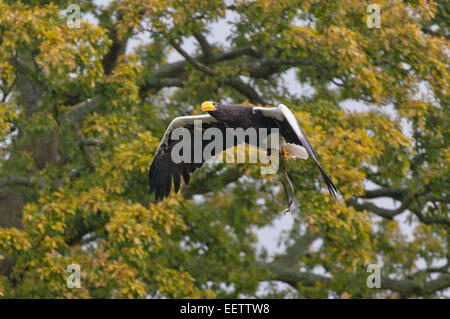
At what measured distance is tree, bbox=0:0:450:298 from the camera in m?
9.55

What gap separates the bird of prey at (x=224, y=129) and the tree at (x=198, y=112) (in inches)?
25.9

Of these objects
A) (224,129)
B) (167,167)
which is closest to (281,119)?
A: (224,129)

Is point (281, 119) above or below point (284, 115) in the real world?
below

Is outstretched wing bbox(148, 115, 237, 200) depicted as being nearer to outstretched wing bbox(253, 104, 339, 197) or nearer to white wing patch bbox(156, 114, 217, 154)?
white wing patch bbox(156, 114, 217, 154)

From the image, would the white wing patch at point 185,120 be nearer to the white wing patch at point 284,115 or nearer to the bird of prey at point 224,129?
the bird of prey at point 224,129

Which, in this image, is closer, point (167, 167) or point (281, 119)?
point (281, 119)

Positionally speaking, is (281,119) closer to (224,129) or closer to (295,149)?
(295,149)

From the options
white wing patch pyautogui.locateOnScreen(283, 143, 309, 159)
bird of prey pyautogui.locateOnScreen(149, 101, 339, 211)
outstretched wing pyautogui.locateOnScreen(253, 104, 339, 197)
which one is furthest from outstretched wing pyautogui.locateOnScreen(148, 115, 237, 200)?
outstretched wing pyautogui.locateOnScreen(253, 104, 339, 197)

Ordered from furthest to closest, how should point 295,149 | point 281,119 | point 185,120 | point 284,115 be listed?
point 185,120 < point 295,149 < point 281,119 < point 284,115

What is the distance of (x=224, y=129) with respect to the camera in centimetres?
872

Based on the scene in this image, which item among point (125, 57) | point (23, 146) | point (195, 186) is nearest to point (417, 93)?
point (195, 186)

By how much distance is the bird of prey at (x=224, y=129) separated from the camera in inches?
305

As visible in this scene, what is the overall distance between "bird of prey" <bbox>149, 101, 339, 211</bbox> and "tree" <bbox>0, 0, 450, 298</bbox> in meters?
0.66

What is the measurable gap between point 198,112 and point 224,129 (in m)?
1.39
